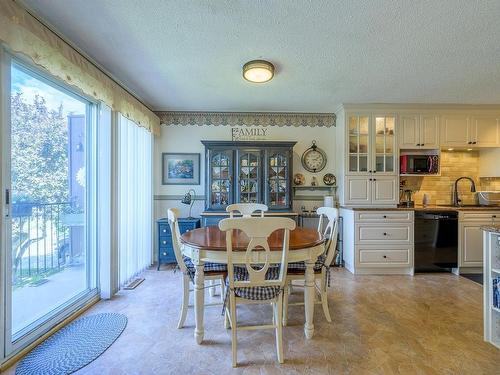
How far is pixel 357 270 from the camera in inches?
137

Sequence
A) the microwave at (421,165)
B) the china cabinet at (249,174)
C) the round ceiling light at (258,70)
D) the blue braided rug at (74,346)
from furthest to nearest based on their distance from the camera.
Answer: the china cabinet at (249,174) → the microwave at (421,165) → the round ceiling light at (258,70) → the blue braided rug at (74,346)

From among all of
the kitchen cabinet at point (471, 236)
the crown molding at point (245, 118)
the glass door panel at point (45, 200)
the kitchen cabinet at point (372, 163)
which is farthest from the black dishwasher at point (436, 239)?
the glass door panel at point (45, 200)

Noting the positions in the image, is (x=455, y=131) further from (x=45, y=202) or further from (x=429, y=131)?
(x=45, y=202)

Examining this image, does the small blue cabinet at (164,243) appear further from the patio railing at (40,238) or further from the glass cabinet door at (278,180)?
the glass cabinet door at (278,180)

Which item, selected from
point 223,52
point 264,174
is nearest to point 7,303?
point 223,52

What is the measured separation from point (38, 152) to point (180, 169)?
6.84 ft

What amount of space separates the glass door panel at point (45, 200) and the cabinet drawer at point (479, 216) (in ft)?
15.1

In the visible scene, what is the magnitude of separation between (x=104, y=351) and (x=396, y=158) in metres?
3.94

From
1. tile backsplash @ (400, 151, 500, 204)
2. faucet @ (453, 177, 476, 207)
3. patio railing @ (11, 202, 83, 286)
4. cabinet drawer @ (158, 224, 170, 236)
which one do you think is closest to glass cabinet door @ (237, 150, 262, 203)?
cabinet drawer @ (158, 224, 170, 236)

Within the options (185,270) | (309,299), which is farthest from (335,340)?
(185,270)

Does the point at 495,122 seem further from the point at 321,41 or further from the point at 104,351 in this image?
the point at 104,351

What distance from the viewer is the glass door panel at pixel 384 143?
12.1 feet

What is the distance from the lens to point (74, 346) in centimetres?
187

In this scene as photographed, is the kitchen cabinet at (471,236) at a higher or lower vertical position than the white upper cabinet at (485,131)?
lower
